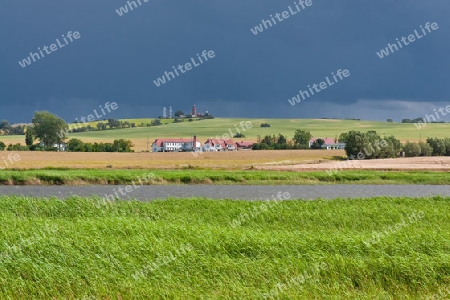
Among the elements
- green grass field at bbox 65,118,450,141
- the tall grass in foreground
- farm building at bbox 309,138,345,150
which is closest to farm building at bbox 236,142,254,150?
farm building at bbox 309,138,345,150

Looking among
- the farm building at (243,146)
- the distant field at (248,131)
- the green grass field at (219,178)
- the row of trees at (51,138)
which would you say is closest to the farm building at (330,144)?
the farm building at (243,146)

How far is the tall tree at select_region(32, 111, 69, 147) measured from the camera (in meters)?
109

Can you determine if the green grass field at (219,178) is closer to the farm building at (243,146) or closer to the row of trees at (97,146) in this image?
the row of trees at (97,146)

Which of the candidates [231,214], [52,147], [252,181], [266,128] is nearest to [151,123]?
[266,128]

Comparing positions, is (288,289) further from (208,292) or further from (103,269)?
(103,269)

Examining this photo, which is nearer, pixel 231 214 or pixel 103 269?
pixel 103 269

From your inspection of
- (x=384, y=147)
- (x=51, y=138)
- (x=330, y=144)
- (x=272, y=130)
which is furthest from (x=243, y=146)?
(x=272, y=130)

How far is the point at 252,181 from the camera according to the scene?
49.8m

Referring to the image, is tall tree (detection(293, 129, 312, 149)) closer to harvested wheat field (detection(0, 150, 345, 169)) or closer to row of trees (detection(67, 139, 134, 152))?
harvested wheat field (detection(0, 150, 345, 169))

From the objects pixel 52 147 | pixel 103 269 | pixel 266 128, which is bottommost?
pixel 266 128

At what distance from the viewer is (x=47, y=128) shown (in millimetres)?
109562

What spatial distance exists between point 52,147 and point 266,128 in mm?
85179

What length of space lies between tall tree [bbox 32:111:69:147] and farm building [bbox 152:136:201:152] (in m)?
21.2

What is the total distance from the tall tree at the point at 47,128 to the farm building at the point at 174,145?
21171mm
